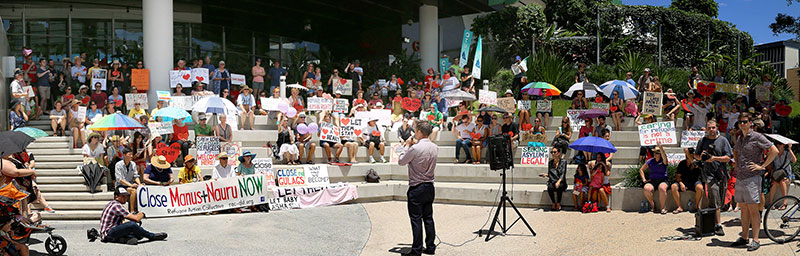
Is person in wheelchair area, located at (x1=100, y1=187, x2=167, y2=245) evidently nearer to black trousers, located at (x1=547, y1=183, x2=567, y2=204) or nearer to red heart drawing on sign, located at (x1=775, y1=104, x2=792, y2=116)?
black trousers, located at (x1=547, y1=183, x2=567, y2=204)

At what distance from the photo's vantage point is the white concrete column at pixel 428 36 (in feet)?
91.5

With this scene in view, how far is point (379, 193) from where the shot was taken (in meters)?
14.8

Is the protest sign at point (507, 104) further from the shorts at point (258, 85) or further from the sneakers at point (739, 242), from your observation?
the sneakers at point (739, 242)

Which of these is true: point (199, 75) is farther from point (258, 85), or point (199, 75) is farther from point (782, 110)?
point (782, 110)

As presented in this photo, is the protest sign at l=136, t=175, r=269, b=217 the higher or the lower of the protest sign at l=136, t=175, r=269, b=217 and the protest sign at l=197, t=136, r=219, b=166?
the lower

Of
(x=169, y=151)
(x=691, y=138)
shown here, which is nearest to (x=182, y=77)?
(x=169, y=151)

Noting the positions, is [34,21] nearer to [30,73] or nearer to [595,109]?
[30,73]

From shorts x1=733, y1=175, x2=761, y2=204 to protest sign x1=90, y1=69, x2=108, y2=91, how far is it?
1676 centimetres

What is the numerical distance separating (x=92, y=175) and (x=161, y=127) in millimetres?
1805

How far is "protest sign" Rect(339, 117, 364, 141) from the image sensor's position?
16.0 meters

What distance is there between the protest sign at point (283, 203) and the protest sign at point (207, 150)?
196 centimetres

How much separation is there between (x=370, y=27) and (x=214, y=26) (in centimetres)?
836

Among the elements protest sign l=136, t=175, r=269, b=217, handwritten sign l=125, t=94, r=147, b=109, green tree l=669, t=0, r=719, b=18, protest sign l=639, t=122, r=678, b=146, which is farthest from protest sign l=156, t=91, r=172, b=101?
green tree l=669, t=0, r=719, b=18

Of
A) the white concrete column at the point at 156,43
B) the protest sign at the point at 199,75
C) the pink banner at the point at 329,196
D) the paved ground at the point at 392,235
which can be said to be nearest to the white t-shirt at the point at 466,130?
the paved ground at the point at 392,235
